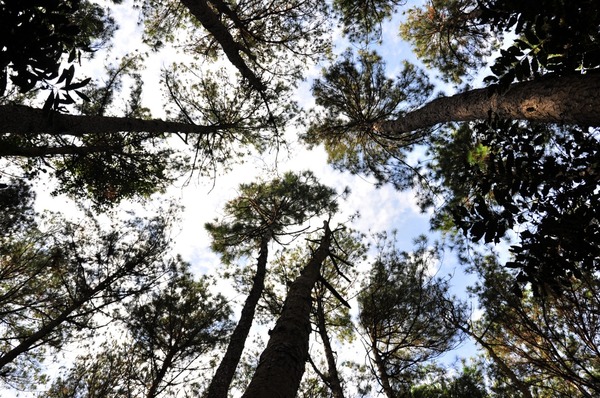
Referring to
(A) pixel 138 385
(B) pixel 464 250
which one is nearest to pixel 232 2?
(B) pixel 464 250

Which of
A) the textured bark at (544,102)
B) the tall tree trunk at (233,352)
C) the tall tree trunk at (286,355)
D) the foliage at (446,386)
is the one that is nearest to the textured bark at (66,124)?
the tall tree trunk at (286,355)

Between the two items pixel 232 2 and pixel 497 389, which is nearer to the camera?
pixel 497 389

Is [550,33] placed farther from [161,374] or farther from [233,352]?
[161,374]

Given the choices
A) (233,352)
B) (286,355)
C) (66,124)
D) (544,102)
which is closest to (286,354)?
(286,355)

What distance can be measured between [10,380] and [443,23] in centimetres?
1627

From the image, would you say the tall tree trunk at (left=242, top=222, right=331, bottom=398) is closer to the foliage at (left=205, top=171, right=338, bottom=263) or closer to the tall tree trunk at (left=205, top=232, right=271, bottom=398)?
the tall tree trunk at (left=205, top=232, right=271, bottom=398)

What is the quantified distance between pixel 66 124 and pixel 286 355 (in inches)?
209

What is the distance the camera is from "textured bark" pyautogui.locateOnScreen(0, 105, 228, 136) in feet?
14.8

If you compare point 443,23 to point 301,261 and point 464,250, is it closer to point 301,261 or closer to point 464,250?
point 464,250

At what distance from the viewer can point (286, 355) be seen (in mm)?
2328

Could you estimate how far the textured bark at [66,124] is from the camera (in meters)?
4.51

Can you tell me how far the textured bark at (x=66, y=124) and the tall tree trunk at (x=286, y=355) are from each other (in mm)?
2823

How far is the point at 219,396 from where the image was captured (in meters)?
5.61

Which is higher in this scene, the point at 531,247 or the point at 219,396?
the point at 531,247
